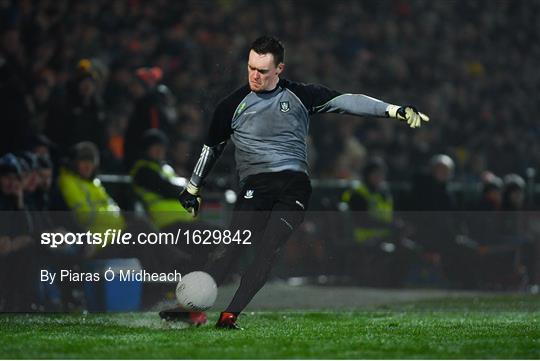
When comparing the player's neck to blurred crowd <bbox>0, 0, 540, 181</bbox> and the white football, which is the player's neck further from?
blurred crowd <bbox>0, 0, 540, 181</bbox>

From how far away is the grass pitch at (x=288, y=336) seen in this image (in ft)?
25.0

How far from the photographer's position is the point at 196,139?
1590 centimetres

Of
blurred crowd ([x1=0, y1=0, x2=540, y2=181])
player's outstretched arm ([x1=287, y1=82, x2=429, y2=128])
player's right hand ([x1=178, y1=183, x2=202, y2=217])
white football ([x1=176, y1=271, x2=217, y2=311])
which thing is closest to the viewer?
player's outstretched arm ([x1=287, y1=82, x2=429, y2=128])

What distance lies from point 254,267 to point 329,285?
577cm

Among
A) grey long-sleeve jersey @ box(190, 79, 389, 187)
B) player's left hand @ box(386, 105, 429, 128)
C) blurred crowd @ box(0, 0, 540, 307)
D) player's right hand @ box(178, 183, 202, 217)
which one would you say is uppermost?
player's left hand @ box(386, 105, 429, 128)

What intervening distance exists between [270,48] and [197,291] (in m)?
1.82

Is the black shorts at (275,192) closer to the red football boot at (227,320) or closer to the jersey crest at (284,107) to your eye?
the jersey crest at (284,107)

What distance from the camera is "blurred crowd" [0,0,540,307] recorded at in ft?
41.9

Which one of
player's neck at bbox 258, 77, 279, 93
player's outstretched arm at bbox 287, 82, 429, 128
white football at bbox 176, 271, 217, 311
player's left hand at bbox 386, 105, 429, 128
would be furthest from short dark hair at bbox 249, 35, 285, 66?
white football at bbox 176, 271, 217, 311

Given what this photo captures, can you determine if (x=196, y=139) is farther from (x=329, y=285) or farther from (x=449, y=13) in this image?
(x=449, y=13)

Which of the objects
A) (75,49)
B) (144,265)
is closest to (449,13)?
(75,49)

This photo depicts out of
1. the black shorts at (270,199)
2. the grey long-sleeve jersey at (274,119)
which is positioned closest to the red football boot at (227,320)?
the black shorts at (270,199)

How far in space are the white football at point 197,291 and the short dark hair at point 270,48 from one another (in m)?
1.65

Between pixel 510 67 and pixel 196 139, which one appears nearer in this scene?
pixel 196 139
